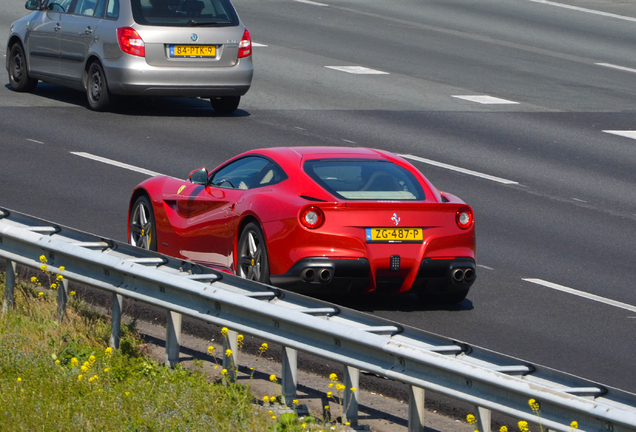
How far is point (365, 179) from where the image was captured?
9.81m

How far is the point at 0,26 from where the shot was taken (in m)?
27.4

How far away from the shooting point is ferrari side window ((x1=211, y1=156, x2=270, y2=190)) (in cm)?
1038

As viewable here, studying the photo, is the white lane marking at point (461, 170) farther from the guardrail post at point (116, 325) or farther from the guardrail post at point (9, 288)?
the guardrail post at point (116, 325)

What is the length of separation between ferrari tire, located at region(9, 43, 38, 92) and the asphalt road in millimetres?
250

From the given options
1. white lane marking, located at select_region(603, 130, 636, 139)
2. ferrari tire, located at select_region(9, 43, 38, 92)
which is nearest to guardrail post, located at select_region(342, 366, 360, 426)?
white lane marking, located at select_region(603, 130, 636, 139)

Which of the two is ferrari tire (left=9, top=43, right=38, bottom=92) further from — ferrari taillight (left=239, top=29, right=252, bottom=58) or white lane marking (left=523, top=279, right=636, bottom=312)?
white lane marking (left=523, top=279, right=636, bottom=312)

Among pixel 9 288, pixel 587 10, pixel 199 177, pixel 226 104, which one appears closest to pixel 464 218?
pixel 199 177

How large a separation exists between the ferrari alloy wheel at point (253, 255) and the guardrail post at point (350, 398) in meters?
2.73

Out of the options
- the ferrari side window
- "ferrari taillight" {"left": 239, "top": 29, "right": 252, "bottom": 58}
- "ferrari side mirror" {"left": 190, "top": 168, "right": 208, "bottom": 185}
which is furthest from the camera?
"ferrari taillight" {"left": 239, "top": 29, "right": 252, "bottom": 58}

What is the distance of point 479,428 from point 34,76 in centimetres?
1534

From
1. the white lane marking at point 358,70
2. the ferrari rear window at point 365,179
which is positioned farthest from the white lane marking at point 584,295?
the white lane marking at point 358,70

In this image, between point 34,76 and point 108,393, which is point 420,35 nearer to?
point 34,76

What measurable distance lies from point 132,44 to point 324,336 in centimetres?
1216

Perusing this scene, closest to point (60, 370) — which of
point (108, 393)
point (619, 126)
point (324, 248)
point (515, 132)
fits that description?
point (108, 393)
